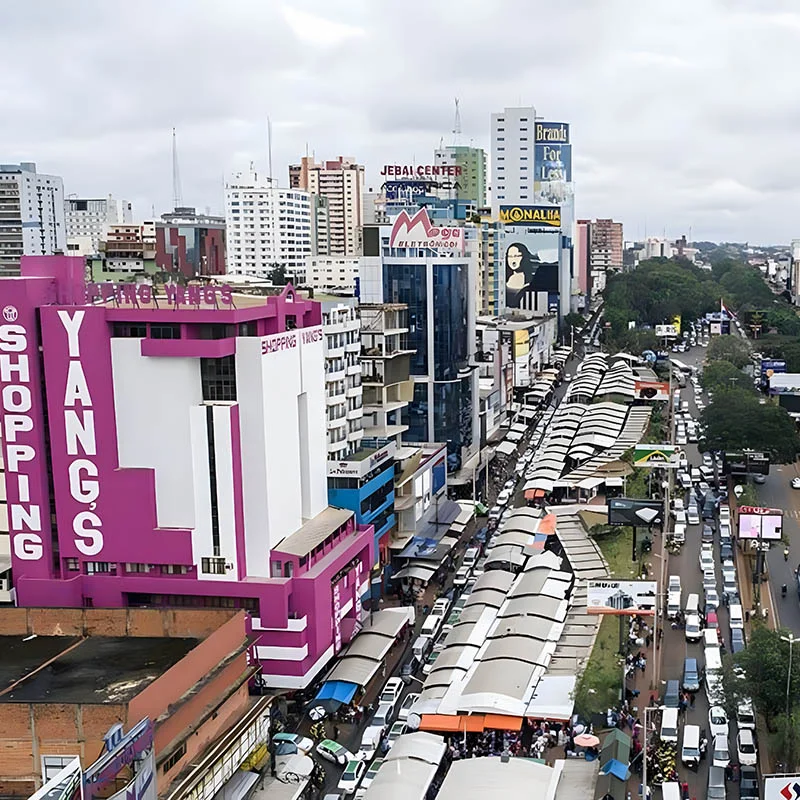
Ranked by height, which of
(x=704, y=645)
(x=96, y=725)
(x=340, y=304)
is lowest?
(x=704, y=645)

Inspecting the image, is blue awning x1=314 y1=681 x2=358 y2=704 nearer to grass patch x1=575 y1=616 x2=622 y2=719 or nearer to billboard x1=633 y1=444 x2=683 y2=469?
grass patch x1=575 y1=616 x2=622 y2=719

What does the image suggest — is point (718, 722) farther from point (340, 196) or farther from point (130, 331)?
point (340, 196)

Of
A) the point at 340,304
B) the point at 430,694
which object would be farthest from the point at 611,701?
the point at 340,304

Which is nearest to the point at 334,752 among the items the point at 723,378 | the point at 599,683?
the point at 599,683

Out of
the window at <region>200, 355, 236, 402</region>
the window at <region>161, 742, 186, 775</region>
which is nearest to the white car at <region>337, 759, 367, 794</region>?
the window at <region>161, 742, 186, 775</region>

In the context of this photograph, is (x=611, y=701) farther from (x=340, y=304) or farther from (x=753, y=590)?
(x=340, y=304)

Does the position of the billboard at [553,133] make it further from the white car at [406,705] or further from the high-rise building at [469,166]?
the white car at [406,705]

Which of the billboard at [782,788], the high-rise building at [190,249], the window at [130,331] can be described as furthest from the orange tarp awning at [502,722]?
A: the high-rise building at [190,249]
